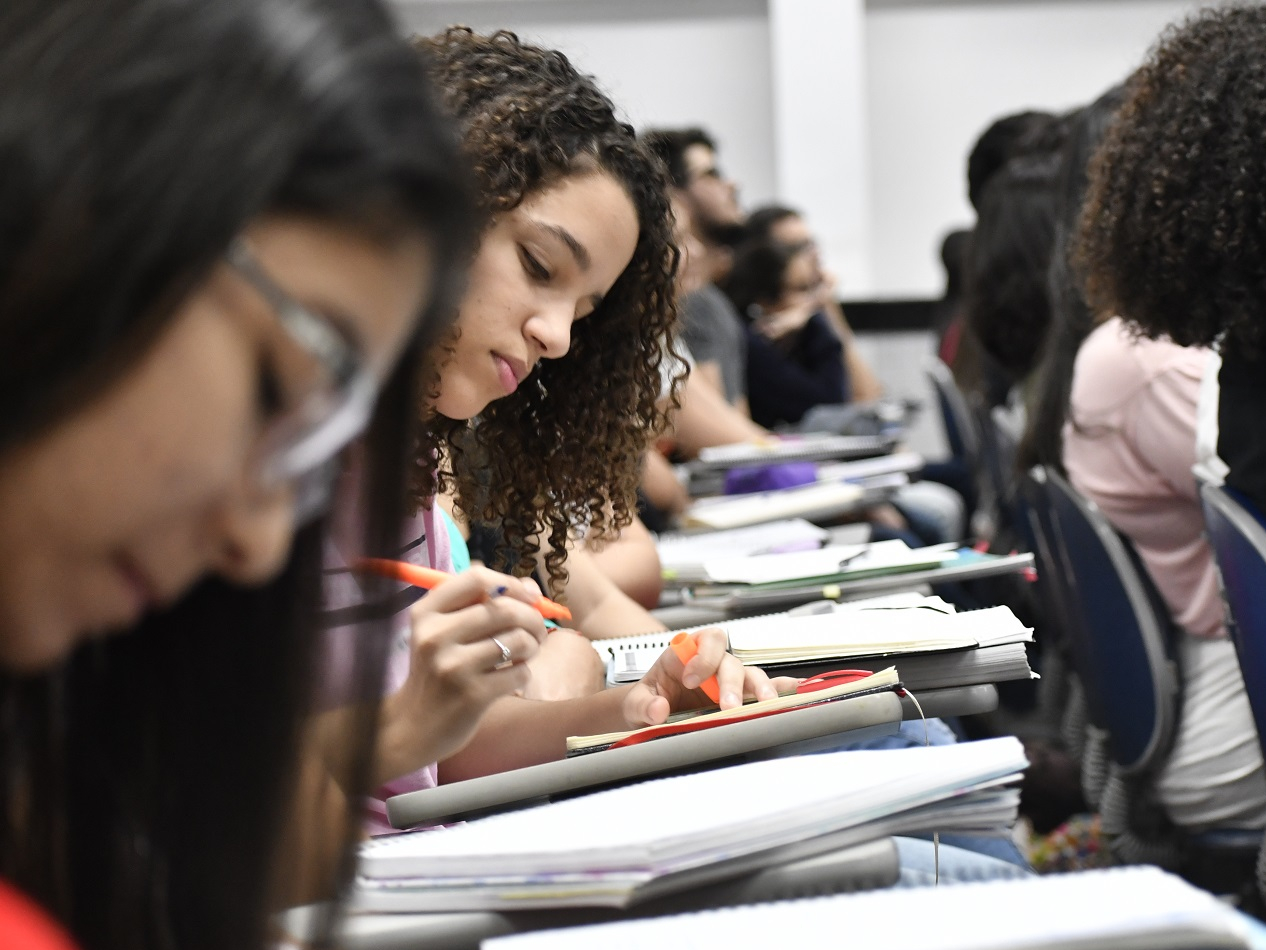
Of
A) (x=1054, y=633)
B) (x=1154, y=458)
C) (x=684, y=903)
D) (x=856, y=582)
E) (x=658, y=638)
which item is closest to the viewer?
(x=684, y=903)

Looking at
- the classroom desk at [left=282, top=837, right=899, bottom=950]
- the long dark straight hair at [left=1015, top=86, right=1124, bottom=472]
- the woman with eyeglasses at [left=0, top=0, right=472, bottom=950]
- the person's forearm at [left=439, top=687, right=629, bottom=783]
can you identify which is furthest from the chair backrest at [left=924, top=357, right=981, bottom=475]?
the woman with eyeglasses at [left=0, top=0, right=472, bottom=950]

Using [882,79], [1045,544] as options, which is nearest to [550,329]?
[1045,544]

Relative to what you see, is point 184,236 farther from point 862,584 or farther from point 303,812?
point 862,584

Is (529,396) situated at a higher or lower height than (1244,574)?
higher

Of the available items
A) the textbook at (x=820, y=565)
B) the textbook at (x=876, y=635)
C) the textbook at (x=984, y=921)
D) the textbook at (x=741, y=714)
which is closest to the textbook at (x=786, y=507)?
the textbook at (x=820, y=565)

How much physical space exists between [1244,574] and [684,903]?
787 millimetres

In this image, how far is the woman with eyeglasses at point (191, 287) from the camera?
1.40 ft

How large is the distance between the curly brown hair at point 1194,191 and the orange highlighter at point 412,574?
2.82ft

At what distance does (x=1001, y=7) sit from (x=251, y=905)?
7.27m

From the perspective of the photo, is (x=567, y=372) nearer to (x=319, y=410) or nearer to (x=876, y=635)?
(x=876, y=635)

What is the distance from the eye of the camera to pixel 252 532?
0.51 metres

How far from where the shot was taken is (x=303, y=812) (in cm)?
86

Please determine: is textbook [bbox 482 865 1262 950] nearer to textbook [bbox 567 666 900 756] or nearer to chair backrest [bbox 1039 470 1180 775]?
textbook [bbox 567 666 900 756]

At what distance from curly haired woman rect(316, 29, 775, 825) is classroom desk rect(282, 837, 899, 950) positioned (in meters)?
0.17
